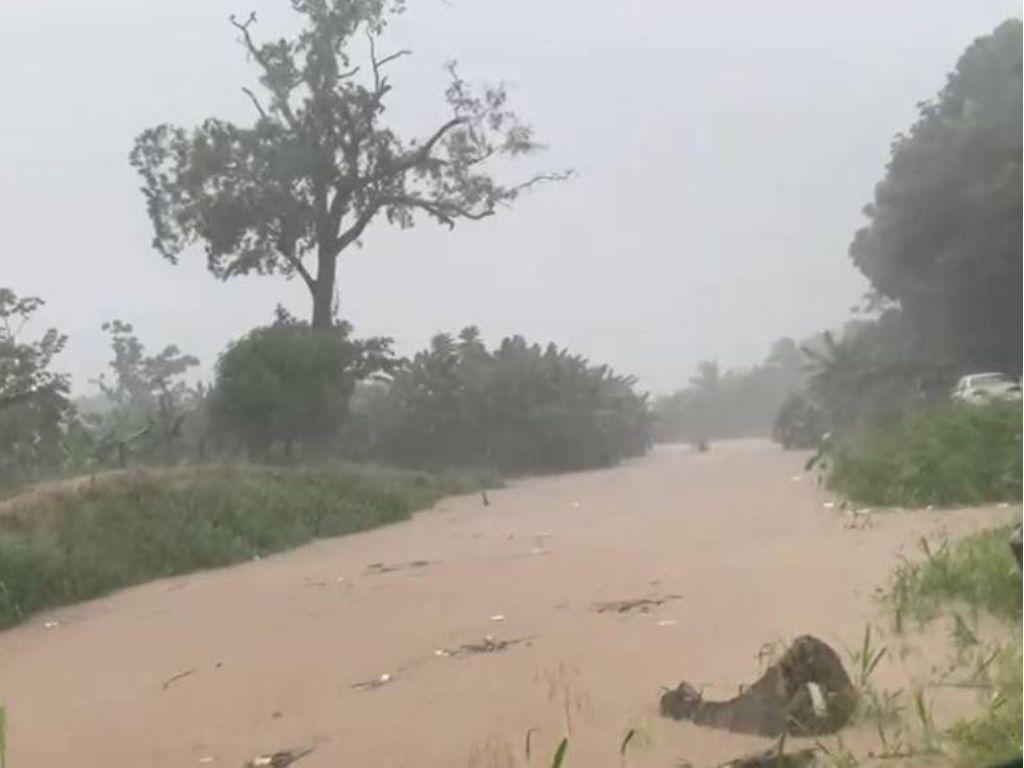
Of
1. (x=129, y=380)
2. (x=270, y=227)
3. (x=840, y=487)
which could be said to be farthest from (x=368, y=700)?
(x=840, y=487)

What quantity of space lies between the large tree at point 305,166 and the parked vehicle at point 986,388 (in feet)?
4.76

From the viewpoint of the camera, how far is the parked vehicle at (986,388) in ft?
11.0

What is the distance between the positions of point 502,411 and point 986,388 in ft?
5.94

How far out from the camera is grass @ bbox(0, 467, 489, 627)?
5230mm

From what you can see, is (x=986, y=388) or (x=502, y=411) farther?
(x=502, y=411)

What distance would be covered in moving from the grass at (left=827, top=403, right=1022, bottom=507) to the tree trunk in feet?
7.07

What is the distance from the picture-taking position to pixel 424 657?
11.3ft

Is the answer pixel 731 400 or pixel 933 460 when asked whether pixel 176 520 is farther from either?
pixel 933 460

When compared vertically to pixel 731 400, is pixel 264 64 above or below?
above

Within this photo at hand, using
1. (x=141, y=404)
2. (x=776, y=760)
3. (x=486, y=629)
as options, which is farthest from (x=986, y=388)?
(x=141, y=404)

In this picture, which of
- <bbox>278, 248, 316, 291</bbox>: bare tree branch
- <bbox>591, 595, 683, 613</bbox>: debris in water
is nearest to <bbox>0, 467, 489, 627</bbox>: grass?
<bbox>278, 248, 316, 291</bbox>: bare tree branch

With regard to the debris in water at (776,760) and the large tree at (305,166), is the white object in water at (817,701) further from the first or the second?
the large tree at (305,166)

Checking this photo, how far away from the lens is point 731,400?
457 cm

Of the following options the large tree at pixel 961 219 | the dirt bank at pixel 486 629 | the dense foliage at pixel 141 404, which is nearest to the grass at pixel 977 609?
the dirt bank at pixel 486 629
